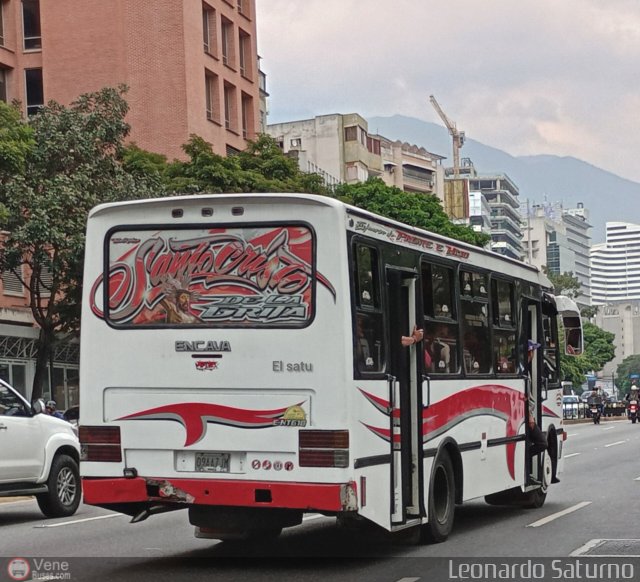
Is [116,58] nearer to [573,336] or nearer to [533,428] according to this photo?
[573,336]

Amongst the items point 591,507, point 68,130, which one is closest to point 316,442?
point 591,507

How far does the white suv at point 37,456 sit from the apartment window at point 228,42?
4128 centimetres

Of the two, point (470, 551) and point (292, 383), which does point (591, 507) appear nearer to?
point (470, 551)

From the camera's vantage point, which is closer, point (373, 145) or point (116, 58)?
point (116, 58)

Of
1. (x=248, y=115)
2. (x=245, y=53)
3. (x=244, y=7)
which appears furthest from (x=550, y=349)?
(x=244, y=7)

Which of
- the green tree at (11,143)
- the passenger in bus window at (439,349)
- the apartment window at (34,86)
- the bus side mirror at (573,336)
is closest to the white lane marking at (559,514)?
the bus side mirror at (573,336)

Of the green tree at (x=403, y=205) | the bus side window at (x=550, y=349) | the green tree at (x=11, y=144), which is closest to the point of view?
the bus side window at (x=550, y=349)

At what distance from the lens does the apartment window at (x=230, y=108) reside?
182 ft

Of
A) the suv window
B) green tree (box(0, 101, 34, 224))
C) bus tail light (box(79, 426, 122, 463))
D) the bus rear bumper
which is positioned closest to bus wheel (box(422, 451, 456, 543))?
the bus rear bumper

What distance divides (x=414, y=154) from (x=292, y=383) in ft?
343

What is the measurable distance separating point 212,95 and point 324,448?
149 ft

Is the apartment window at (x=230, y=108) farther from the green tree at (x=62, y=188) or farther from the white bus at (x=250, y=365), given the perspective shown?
the white bus at (x=250, y=365)

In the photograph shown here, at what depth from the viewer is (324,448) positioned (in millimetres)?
10016

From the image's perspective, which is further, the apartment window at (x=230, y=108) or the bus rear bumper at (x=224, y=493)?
the apartment window at (x=230, y=108)
